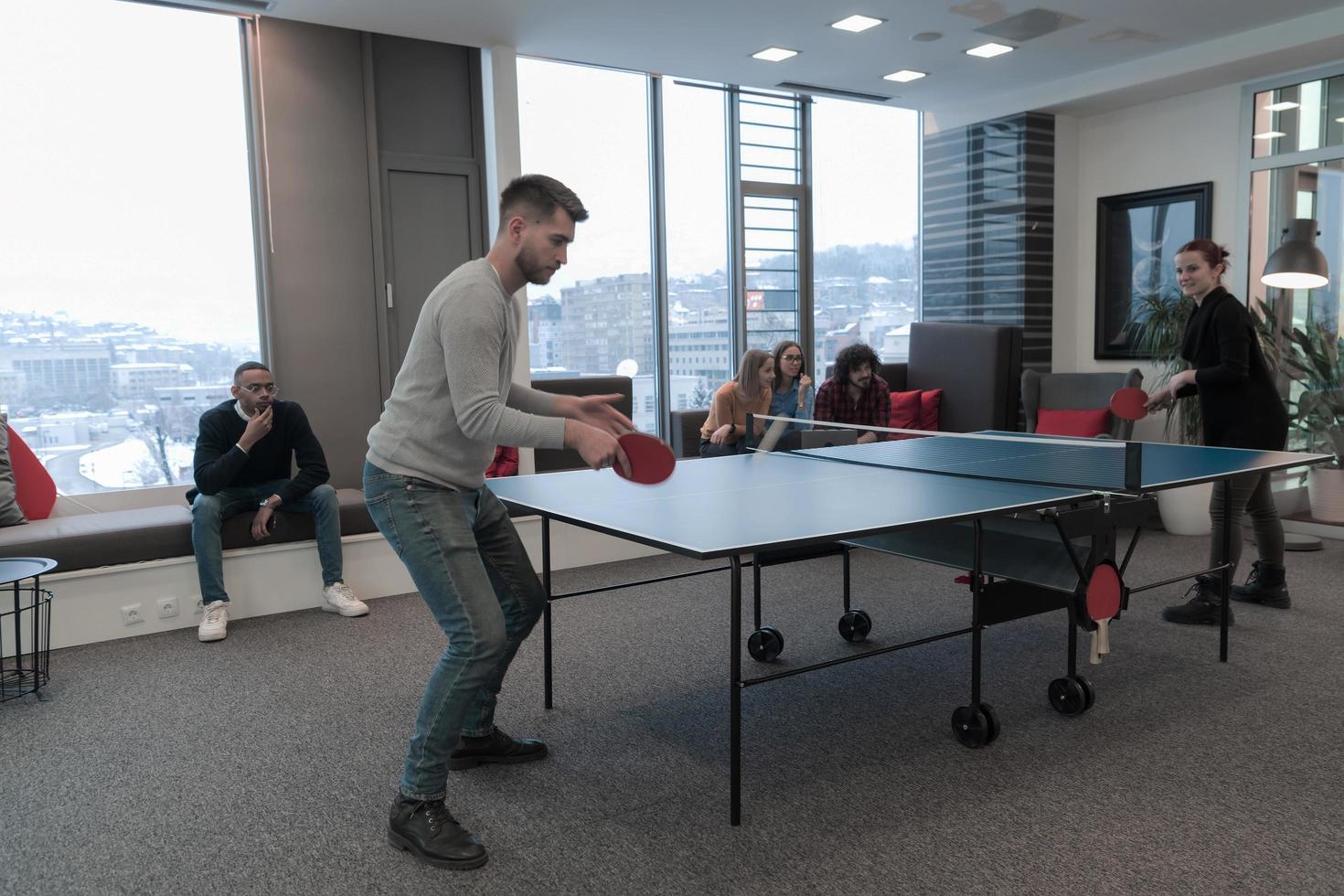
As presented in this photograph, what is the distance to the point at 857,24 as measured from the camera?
5.05 meters

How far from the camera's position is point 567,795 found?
254 cm

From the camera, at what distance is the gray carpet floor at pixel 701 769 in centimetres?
217

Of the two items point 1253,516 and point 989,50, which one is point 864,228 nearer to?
point 989,50

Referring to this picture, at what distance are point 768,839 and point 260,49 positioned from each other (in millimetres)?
4576

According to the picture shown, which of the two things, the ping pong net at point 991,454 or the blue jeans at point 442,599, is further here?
the ping pong net at point 991,454

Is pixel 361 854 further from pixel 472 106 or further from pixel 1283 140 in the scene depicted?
pixel 1283 140

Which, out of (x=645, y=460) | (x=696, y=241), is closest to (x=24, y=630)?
(x=645, y=460)

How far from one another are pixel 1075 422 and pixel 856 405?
1.57 m

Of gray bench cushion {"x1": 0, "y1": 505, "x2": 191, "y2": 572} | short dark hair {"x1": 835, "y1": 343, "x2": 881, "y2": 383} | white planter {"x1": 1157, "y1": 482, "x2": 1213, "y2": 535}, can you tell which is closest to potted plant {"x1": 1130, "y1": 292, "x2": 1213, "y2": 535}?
white planter {"x1": 1157, "y1": 482, "x2": 1213, "y2": 535}

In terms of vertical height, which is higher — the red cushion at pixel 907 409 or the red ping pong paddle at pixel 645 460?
the red ping pong paddle at pixel 645 460

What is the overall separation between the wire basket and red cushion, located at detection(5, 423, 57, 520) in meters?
0.65

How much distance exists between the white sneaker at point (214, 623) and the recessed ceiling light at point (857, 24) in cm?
394

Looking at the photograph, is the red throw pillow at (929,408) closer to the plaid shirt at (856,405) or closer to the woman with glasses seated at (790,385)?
the plaid shirt at (856,405)

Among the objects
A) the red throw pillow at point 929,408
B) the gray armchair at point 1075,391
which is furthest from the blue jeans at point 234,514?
the gray armchair at point 1075,391
